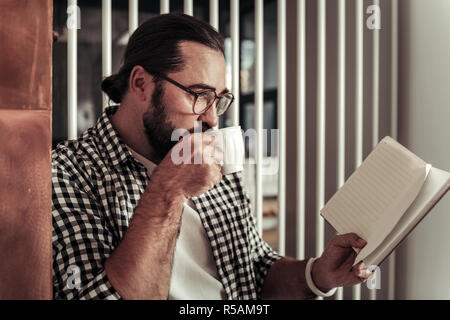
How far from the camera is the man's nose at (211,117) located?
2.83ft

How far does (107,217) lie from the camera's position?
81cm

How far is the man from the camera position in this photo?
732mm

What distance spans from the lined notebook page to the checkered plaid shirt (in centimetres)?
24

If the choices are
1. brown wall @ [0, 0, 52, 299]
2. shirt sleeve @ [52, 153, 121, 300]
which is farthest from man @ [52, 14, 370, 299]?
brown wall @ [0, 0, 52, 299]

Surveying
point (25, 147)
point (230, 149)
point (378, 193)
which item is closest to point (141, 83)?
point (230, 149)

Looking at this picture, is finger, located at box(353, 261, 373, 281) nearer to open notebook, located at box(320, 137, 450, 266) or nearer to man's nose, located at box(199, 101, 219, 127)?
open notebook, located at box(320, 137, 450, 266)

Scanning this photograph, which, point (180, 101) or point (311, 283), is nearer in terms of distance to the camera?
point (180, 101)

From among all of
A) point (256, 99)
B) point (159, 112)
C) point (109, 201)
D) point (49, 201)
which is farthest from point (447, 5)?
point (49, 201)

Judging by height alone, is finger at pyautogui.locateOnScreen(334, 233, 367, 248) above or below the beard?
below

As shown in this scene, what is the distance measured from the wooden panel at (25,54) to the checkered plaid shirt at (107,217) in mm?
262

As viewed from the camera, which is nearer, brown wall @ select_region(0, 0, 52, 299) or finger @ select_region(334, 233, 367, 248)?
brown wall @ select_region(0, 0, 52, 299)

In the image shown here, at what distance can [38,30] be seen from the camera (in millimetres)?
573

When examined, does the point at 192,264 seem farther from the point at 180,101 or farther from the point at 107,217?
the point at 180,101

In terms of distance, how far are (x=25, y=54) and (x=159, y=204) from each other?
0.30 metres
